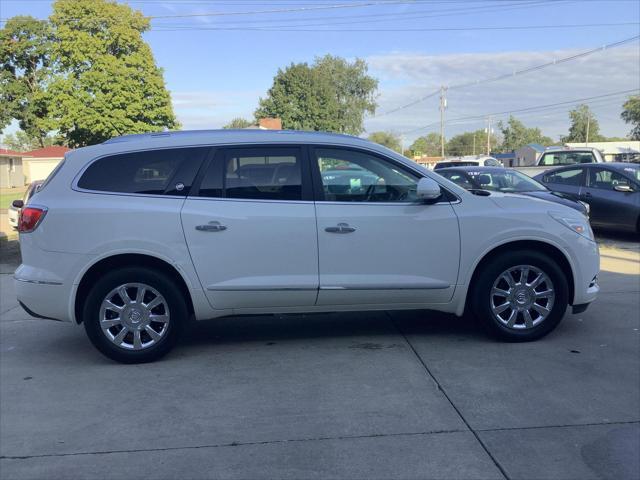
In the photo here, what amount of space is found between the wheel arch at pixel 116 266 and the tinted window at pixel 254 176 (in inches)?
27.1

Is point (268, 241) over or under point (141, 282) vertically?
over

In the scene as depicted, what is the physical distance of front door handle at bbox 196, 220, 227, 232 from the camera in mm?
4762

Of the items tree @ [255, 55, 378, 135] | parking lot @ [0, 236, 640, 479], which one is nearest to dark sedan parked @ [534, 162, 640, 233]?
parking lot @ [0, 236, 640, 479]

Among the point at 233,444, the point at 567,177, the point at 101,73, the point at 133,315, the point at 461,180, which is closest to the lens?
the point at 233,444

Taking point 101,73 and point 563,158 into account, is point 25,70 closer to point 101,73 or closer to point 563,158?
point 101,73

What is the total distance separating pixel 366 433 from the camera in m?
3.61

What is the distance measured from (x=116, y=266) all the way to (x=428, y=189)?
2682 mm

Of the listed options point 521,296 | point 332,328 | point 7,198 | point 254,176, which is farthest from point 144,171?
point 7,198

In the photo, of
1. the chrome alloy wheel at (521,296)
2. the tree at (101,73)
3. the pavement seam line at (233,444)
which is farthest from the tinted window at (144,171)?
the tree at (101,73)

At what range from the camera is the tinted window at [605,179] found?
11477 mm

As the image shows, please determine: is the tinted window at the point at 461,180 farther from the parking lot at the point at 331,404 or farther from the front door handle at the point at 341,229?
the front door handle at the point at 341,229

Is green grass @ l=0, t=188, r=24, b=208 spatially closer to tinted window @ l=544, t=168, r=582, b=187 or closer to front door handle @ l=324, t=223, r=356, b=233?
tinted window @ l=544, t=168, r=582, b=187

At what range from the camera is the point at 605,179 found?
11.7 meters

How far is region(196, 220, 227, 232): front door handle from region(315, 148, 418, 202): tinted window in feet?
3.11
